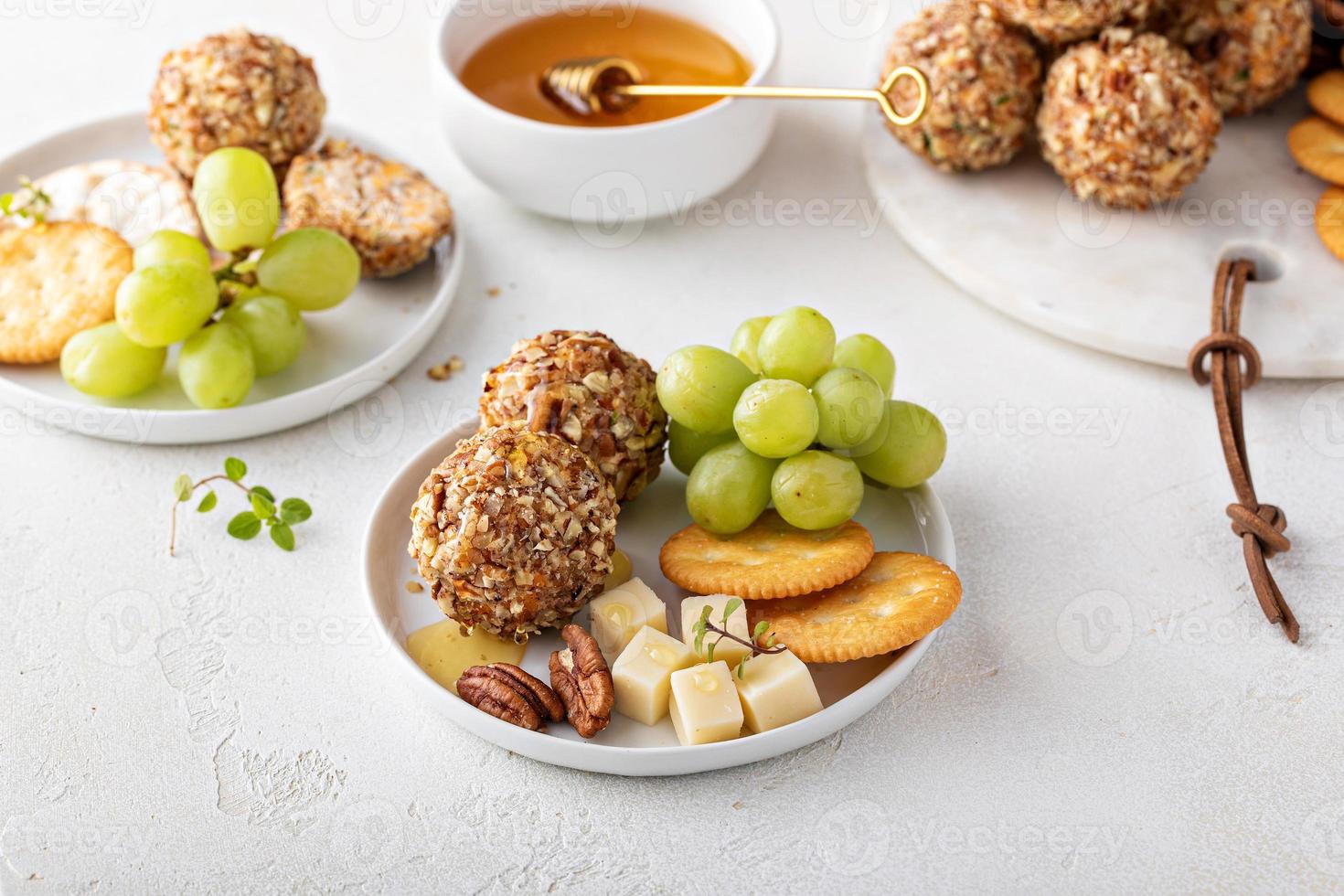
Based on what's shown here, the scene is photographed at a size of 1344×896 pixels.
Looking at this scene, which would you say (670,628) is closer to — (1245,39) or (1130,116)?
(1130,116)

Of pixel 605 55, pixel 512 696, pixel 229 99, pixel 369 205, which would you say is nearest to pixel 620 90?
pixel 605 55

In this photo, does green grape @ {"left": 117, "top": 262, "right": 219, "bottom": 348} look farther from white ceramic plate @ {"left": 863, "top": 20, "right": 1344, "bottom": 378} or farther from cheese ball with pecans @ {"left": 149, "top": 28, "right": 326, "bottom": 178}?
white ceramic plate @ {"left": 863, "top": 20, "right": 1344, "bottom": 378}

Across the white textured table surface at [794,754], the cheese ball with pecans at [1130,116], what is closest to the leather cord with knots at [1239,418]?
the white textured table surface at [794,754]

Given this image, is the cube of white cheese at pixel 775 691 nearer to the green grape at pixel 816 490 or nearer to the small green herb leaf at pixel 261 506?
the green grape at pixel 816 490

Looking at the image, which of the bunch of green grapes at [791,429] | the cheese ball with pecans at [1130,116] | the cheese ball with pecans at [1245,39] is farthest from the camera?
the cheese ball with pecans at [1245,39]

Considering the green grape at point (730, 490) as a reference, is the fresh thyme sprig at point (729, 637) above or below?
below

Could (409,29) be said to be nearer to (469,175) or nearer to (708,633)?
(469,175)

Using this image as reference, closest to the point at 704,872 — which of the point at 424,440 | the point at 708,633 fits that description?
the point at 708,633
